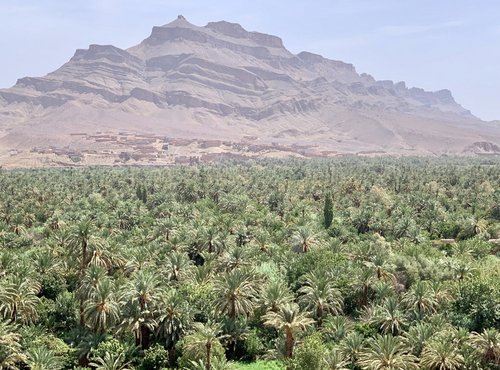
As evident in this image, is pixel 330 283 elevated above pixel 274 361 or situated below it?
above

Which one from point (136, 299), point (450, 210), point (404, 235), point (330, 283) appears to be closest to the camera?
point (136, 299)

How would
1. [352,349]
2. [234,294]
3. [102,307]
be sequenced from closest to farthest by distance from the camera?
[352,349] → [102,307] → [234,294]

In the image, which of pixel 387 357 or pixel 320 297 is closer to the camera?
pixel 387 357

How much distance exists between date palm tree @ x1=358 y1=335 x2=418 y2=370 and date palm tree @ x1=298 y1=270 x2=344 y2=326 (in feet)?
37.5

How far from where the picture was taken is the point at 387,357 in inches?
1614

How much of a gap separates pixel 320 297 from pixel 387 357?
13841 millimetres

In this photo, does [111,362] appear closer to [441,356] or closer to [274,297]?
[274,297]

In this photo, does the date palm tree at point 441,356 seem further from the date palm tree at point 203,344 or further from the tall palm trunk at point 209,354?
the date palm tree at point 203,344

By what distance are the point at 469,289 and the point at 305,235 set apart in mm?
29407

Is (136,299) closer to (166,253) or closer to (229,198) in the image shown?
(166,253)

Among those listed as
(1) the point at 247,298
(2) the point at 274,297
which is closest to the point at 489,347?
(2) the point at 274,297

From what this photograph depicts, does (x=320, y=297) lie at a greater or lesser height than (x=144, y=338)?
greater

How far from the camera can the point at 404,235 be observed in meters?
95.1

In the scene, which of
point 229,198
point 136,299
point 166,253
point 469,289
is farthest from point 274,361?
point 229,198
